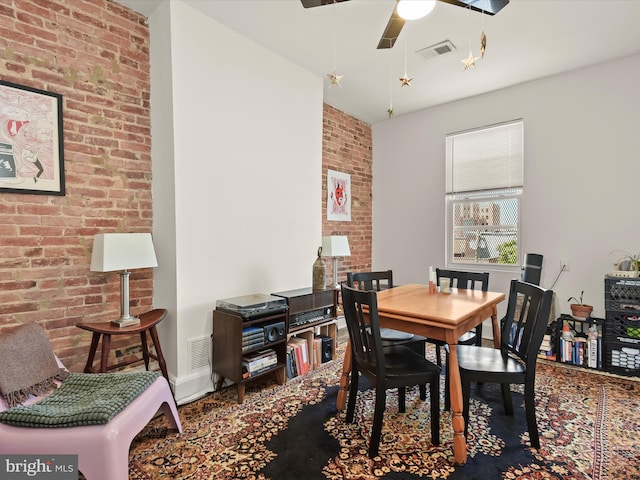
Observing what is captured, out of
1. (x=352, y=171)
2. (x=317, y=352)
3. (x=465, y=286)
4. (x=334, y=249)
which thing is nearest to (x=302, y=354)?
(x=317, y=352)

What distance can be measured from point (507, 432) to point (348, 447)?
103cm

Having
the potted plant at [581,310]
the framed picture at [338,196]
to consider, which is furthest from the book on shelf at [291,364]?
the potted plant at [581,310]

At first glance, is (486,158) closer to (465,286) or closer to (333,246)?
(465,286)

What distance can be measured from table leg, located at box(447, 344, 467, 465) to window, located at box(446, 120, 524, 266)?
265cm

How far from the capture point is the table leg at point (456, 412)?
72.7 inches

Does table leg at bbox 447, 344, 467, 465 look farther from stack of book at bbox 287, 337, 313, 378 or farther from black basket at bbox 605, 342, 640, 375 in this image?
black basket at bbox 605, 342, 640, 375

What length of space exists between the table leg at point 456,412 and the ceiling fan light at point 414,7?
73.9 inches

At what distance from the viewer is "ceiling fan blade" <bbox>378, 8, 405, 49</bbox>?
2061 mm

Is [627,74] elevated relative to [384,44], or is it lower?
elevated

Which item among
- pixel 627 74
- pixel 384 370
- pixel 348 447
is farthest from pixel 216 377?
pixel 627 74

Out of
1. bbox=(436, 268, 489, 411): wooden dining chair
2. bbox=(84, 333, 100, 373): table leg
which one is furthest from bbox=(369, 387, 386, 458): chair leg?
bbox=(84, 333, 100, 373): table leg

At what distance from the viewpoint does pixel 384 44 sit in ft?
7.81

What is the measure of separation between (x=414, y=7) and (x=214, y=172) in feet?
6.00

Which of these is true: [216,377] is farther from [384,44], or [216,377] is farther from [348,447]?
[384,44]
